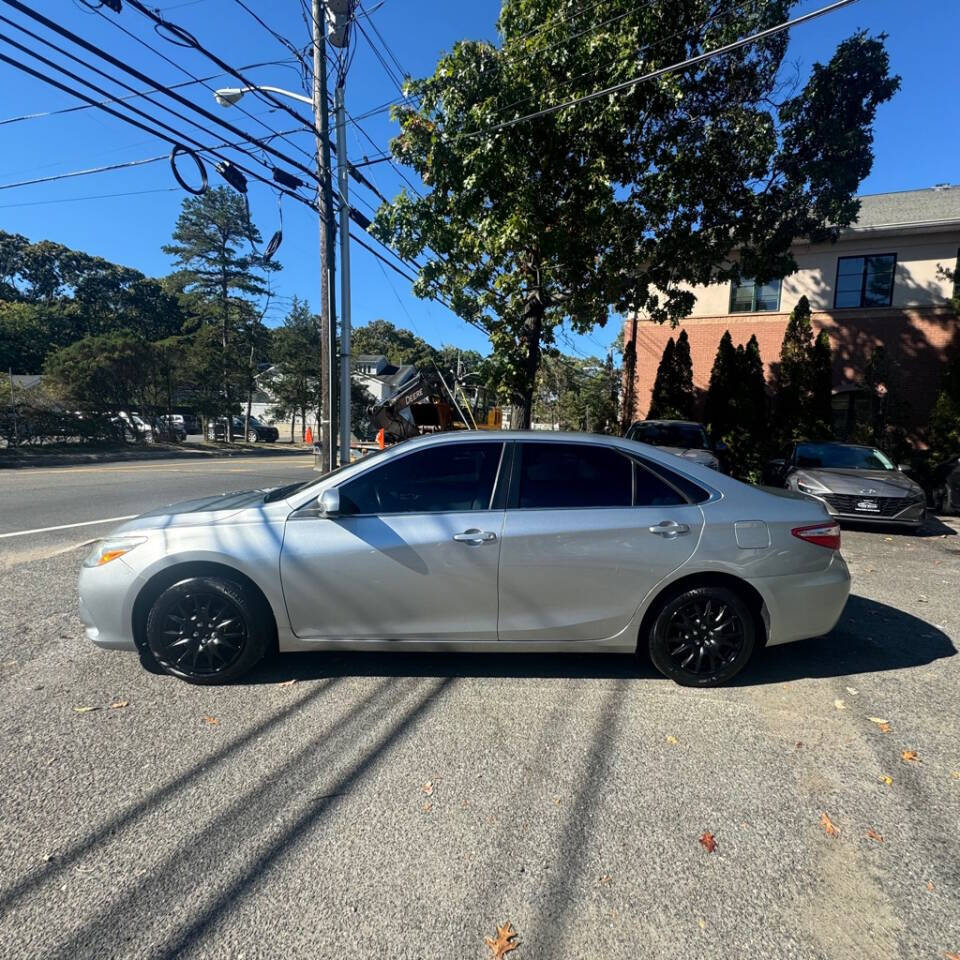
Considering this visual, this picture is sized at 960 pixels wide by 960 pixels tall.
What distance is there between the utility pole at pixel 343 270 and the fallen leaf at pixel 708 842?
10.7 metres

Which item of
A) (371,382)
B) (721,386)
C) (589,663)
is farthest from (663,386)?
(371,382)

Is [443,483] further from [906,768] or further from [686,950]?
[906,768]

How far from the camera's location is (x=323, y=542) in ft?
10.9

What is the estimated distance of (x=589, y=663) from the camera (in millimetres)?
3840

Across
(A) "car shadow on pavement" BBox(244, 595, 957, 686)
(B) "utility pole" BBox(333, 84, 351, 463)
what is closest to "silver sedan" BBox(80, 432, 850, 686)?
(A) "car shadow on pavement" BBox(244, 595, 957, 686)

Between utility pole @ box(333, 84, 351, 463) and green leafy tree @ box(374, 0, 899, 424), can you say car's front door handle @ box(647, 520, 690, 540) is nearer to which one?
green leafy tree @ box(374, 0, 899, 424)

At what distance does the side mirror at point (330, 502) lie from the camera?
3.26 meters

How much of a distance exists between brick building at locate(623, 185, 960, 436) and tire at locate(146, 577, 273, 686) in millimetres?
18436

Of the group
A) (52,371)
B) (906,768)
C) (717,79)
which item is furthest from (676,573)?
(52,371)

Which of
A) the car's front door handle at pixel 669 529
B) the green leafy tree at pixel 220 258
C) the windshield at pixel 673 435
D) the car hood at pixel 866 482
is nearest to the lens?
the car's front door handle at pixel 669 529

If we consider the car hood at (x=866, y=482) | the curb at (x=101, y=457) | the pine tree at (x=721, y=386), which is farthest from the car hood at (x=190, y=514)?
the curb at (x=101, y=457)

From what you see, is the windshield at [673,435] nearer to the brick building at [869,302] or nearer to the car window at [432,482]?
the brick building at [869,302]

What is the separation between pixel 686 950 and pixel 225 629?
2.72 metres

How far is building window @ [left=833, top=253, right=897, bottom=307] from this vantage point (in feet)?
57.2
